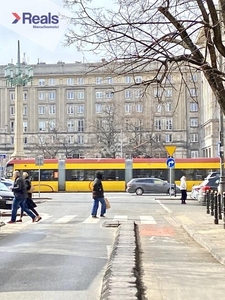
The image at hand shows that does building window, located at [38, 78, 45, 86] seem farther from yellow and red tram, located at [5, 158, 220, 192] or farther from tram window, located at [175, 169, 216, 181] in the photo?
tram window, located at [175, 169, 216, 181]

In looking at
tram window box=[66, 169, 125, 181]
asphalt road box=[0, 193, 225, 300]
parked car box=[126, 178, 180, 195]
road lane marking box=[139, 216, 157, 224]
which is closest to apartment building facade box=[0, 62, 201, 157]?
tram window box=[66, 169, 125, 181]

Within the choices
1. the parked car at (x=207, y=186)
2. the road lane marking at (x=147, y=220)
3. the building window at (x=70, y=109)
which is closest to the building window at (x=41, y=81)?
the building window at (x=70, y=109)

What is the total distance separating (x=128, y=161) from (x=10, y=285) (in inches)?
1595

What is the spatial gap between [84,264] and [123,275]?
1906 mm

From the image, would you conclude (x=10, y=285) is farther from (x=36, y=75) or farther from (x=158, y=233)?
(x=36, y=75)

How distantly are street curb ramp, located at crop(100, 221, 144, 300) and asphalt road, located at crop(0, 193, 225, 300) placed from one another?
0.20 metres

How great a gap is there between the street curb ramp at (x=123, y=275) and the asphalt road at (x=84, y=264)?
0.20 m

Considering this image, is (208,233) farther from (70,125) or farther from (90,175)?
(70,125)

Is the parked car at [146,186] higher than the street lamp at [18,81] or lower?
lower

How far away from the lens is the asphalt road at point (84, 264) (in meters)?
7.64

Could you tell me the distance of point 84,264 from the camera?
388 inches

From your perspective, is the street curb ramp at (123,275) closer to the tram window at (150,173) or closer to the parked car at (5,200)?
the parked car at (5,200)

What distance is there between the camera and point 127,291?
6891 millimetres

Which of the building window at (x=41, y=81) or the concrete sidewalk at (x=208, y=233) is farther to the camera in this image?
the building window at (x=41, y=81)
